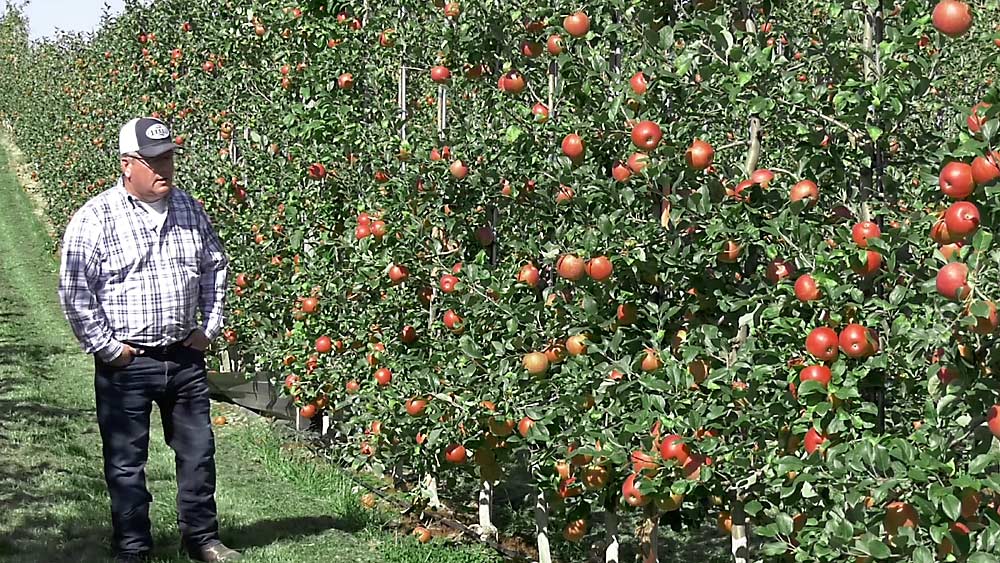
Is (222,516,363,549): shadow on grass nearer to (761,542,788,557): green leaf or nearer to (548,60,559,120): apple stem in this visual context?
(548,60,559,120): apple stem

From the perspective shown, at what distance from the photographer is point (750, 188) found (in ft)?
10.4

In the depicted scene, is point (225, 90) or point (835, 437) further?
point (225, 90)

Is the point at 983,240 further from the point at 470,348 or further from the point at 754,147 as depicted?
the point at 470,348

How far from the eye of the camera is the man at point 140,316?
4074mm

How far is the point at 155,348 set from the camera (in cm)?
420

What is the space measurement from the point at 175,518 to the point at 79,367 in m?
4.55

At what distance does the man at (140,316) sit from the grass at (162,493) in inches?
16.5

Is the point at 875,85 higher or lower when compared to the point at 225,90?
lower

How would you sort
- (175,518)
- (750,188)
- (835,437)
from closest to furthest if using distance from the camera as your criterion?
(835,437) → (750,188) → (175,518)

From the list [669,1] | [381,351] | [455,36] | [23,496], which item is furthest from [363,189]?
[669,1]

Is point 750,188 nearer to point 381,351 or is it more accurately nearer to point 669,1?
point 669,1

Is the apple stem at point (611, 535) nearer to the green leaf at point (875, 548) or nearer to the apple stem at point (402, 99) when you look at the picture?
the green leaf at point (875, 548)

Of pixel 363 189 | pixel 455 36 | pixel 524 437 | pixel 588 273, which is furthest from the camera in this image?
pixel 363 189

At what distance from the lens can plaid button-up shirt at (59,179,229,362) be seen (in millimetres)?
4031
